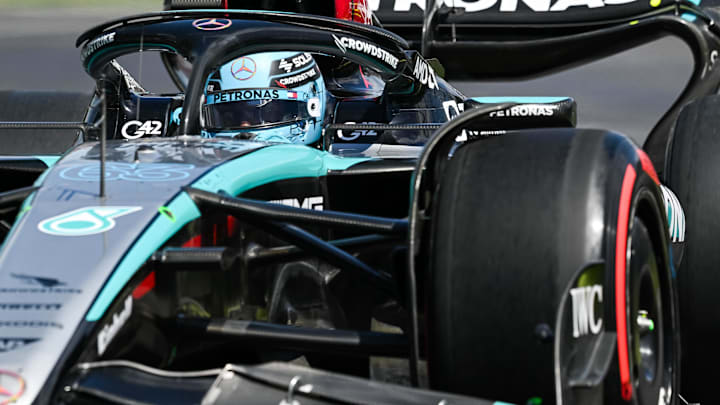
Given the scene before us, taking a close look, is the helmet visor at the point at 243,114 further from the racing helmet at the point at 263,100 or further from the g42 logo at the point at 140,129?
the g42 logo at the point at 140,129

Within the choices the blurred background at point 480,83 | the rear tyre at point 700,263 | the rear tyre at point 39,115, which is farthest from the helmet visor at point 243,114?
the blurred background at point 480,83

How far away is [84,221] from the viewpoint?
2.28 m

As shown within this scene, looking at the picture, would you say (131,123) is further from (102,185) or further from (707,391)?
(707,391)

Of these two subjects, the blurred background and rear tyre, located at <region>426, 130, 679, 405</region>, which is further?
the blurred background

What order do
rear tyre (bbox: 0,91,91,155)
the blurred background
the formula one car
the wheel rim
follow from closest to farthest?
the formula one car < the wheel rim < rear tyre (bbox: 0,91,91,155) < the blurred background

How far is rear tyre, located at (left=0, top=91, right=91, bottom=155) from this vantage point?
21.5 feet

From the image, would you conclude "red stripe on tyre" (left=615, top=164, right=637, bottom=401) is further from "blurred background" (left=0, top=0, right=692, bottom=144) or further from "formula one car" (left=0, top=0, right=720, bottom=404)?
"blurred background" (left=0, top=0, right=692, bottom=144)

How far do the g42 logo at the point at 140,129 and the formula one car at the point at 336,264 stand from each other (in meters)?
1.31

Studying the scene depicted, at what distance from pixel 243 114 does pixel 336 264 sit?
155cm

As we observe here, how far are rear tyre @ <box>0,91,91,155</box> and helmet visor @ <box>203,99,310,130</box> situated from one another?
8.86ft

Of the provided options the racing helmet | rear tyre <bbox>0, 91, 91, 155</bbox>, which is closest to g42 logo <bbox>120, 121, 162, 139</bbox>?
the racing helmet

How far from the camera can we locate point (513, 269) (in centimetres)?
214

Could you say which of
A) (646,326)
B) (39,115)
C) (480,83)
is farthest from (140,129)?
(480,83)

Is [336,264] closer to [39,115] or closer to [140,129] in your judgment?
[140,129]
